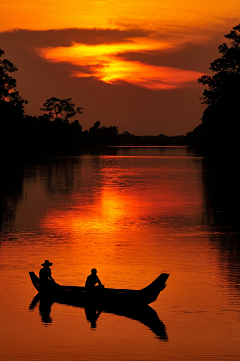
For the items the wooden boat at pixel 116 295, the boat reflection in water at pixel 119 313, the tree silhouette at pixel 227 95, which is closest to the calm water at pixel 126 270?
the boat reflection in water at pixel 119 313

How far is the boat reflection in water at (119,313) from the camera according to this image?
14148mm

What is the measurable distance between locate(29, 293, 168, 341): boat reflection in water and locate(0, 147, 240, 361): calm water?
7 centimetres

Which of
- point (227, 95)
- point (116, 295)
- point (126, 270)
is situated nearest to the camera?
point (116, 295)

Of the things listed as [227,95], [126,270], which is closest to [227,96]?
[227,95]

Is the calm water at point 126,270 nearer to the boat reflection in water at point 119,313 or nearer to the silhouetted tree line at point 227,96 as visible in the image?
the boat reflection in water at point 119,313

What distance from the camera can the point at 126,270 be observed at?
19516mm

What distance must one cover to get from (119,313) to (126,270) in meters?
4.42

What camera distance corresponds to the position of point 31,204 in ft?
130

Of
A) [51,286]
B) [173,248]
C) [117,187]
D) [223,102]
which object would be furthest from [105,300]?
[223,102]

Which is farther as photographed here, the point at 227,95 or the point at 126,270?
the point at 227,95

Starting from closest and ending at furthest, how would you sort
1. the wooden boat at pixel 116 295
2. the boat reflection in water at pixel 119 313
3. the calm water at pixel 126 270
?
1. the calm water at pixel 126 270
2. the boat reflection in water at pixel 119 313
3. the wooden boat at pixel 116 295

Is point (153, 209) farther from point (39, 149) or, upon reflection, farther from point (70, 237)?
point (39, 149)

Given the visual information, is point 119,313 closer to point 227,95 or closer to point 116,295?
point 116,295

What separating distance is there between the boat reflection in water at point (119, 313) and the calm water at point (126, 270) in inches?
2.6
